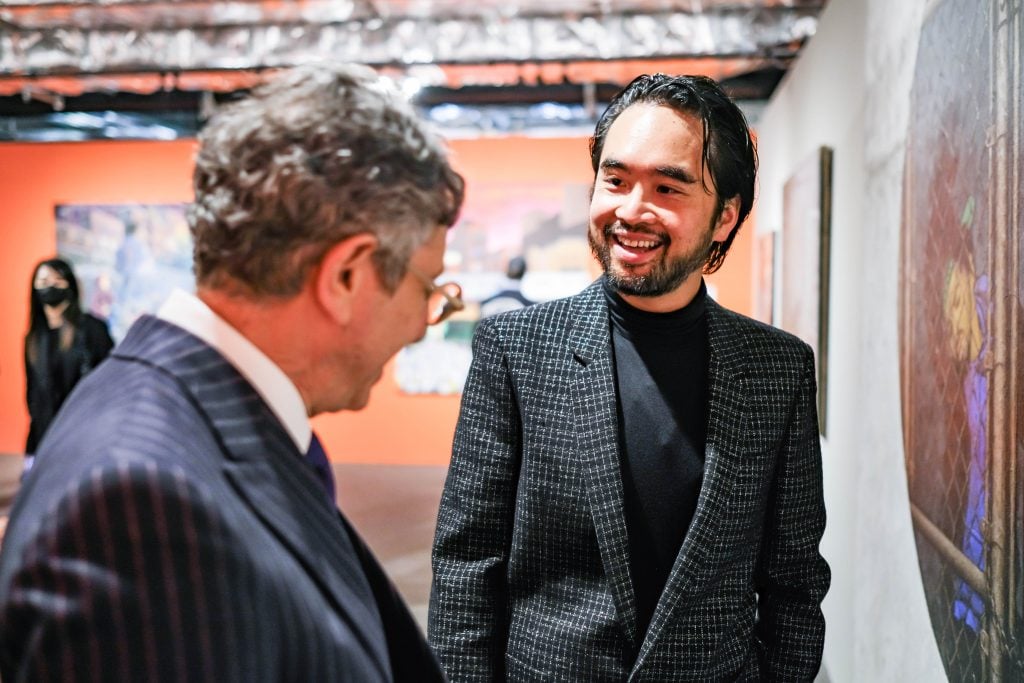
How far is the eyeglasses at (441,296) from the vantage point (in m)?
0.95

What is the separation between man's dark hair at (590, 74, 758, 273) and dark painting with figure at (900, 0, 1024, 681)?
37 centimetres

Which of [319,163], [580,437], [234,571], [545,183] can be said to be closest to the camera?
[234,571]

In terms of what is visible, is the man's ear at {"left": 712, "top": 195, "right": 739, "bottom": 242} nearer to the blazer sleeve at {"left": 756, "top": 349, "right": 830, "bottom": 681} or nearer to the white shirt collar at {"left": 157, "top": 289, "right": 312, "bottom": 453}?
the blazer sleeve at {"left": 756, "top": 349, "right": 830, "bottom": 681}

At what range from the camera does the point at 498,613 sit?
1622 mm

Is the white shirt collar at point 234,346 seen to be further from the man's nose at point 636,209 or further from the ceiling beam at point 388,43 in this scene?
the ceiling beam at point 388,43

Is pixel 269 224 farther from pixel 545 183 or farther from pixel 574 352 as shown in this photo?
pixel 545 183

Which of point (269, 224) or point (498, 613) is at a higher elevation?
point (269, 224)

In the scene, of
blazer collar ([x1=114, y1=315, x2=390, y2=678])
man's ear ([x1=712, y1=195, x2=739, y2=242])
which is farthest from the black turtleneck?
blazer collar ([x1=114, y1=315, x2=390, y2=678])

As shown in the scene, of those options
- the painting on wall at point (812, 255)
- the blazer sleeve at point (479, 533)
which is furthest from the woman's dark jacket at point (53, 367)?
the blazer sleeve at point (479, 533)

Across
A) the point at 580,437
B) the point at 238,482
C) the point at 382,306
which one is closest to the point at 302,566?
the point at 238,482

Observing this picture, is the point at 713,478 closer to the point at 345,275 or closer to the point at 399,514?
the point at 345,275

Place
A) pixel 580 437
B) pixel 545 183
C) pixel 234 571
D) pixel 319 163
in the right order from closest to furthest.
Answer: pixel 234 571, pixel 319 163, pixel 580 437, pixel 545 183

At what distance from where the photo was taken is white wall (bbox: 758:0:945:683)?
222cm

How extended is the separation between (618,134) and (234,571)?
116 cm
